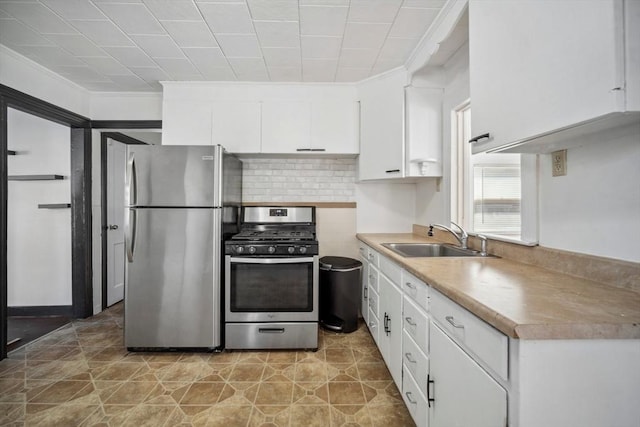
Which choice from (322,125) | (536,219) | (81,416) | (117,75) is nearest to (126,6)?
(117,75)

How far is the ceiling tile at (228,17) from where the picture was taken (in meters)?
1.73

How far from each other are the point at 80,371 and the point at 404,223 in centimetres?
310

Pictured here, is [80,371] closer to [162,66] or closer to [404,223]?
[162,66]

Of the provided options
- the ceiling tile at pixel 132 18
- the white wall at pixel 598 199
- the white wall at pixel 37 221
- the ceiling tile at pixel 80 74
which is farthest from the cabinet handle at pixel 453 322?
the white wall at pixel 37 221

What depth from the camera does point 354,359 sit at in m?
2.16

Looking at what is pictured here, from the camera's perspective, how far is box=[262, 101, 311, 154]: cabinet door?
109 inches

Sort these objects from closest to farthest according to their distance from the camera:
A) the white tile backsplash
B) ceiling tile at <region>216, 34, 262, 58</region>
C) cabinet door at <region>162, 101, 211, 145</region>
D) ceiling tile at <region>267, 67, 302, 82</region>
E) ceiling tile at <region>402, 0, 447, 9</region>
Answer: ceiling tile at <region>402, 0, 447, 9</region>
ceiling tile at <region>216, 34, 262, 58</region>
ceiling tile at <region>267, 67, 302, 82</region>
cabinet door at <region>162, 101, 211, 145</region>
the white tile backsplash

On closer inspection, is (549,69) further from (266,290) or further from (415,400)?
(266,290)

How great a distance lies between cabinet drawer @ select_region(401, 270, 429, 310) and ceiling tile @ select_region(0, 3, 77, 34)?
2.82 metres

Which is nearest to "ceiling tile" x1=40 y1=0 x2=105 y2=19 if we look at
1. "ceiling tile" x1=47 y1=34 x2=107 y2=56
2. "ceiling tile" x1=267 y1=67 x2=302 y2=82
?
"ceiling tile" x1=47 y1=34 x2=107 y2=56

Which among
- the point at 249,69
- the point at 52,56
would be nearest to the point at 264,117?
the point at 249,69

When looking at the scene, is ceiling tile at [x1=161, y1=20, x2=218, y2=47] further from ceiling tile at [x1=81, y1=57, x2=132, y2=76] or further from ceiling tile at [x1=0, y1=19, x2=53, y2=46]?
ceiling tile at [x1=0, y1=19, x2=53, y2=46]

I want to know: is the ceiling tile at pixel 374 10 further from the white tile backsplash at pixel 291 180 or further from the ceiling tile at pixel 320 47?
the white tile backsplash at pixel 291 180

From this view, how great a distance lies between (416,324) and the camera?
1378 mm
